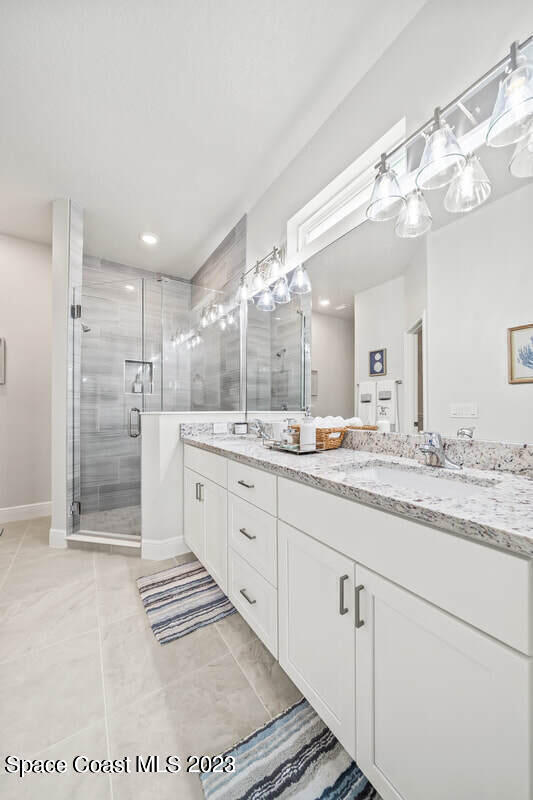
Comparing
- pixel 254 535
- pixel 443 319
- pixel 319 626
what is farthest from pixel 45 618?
pixel 443 319

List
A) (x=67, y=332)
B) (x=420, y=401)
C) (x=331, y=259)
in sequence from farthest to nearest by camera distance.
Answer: (x=67, y=332), (x=331, y=259), (x=420, y=401)

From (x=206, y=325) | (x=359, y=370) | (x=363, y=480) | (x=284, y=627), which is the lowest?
(x=284, y=627)

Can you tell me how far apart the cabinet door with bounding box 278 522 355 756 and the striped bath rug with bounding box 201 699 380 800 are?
15 cm

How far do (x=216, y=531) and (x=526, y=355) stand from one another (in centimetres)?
148

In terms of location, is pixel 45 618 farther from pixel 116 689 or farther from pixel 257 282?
pixel 257 282

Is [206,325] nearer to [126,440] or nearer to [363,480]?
[126,440]

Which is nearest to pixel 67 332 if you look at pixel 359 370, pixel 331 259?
pixel 331 259

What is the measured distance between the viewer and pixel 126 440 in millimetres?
2902

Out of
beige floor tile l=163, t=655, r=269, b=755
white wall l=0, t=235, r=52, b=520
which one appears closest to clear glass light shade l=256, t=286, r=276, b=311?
beige floor tile l=163, t=655, r=269, b=755

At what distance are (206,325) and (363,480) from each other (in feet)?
7.83

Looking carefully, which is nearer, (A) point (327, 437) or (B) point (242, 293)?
(A) point (327, 437)

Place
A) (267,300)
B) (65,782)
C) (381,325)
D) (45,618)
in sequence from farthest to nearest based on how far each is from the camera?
(267,300) < (45,618) < (381,325) < (65,782)

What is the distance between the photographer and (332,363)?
1685 mm

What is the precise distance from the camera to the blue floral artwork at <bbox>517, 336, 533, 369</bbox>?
3.11ft
